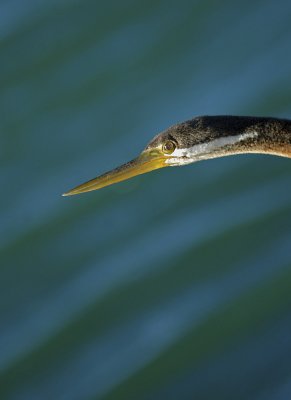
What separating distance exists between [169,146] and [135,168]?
1.36 feet

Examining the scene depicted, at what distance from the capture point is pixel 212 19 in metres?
11.1

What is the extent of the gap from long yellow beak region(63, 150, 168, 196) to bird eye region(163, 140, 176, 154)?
7 centimetres

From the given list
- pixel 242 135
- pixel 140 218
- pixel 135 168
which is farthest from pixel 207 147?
pixel 140 218

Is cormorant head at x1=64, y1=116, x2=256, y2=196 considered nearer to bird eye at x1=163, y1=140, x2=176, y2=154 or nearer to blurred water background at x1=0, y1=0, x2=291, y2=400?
bird eye at x1=163, y1=140, x2=176, y2=154

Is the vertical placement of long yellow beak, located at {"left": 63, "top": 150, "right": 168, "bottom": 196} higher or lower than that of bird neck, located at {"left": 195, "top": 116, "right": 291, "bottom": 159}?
higher

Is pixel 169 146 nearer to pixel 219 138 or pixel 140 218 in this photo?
pixel 219 138

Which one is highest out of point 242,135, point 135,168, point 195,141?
point 135,168

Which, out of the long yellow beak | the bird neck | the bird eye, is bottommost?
the bird neck

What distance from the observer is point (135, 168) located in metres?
8.33

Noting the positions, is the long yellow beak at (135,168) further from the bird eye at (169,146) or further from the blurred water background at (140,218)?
the blurred water background at (140,218)

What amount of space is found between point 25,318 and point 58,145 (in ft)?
5.70

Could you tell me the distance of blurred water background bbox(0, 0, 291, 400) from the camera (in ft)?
28.9

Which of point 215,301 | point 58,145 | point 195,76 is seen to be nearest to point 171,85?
point 195,76

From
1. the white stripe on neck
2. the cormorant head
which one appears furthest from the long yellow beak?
the white stripe on neck
